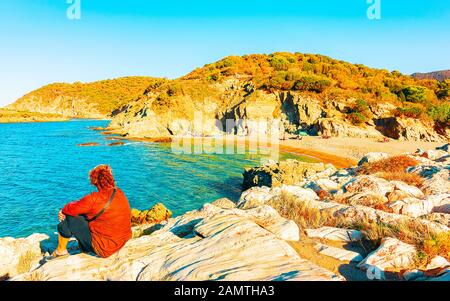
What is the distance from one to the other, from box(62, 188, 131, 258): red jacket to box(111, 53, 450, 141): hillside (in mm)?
37676

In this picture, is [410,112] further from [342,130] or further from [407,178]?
[407,178]

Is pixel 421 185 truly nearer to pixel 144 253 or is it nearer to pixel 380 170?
pixel 380 170

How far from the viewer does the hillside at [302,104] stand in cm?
3928

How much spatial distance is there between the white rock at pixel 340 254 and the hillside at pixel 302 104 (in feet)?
118

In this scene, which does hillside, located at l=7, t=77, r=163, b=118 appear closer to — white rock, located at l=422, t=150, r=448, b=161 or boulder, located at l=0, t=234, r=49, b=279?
white rock, located at l=422, t=150, r=448, b=161

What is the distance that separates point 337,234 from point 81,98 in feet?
501

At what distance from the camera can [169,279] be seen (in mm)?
4410

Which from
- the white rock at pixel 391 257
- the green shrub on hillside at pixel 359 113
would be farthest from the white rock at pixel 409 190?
the green shrub on hillside at pixel 359 113

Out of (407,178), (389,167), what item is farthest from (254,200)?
(389,167)

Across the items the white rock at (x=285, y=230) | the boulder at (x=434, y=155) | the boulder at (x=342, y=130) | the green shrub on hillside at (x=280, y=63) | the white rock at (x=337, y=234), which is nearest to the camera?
the white rock at (x=285, y=230)

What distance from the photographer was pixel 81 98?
140 metres

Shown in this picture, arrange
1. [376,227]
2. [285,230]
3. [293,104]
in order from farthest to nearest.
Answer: [293,104] → [376,227] → [285,230]

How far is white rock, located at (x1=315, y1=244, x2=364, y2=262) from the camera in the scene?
5262mm

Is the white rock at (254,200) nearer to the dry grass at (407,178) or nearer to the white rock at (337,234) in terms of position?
the white rock at (337,234)
